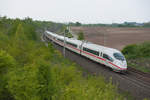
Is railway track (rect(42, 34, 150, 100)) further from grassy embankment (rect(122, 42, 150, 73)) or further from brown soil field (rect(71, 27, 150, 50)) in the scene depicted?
brown soil field (rect(71, 27, 150, 50))

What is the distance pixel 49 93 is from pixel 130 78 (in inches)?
514

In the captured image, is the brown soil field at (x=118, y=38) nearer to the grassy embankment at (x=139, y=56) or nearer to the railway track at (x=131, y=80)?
the grassy embankment at (x=139, y=56)

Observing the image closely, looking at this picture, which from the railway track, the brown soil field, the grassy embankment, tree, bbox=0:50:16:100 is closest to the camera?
tree, bbox=0:50:16:100

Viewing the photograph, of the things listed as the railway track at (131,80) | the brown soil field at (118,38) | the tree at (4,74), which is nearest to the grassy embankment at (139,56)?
the railway track at (131,80)

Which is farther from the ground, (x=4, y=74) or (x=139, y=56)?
(x=4, y=74)

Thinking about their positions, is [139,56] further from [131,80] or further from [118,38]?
[118,38]

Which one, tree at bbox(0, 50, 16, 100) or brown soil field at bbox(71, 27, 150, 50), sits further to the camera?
brown soil field at bbox(71, 27, 150, 50)

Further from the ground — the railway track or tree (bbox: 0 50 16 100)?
tree (bbox: 0 50 16 100)

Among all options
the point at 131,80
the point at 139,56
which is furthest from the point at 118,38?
the point at 131,80

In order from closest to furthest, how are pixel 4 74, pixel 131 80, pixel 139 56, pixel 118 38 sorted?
pixel 4 74
pixel 131 80
pixel 139 56
pixel 118 38

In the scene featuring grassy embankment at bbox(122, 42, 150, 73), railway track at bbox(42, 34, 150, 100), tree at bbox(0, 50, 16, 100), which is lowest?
railway track at bbox(42, 34, 150, 100)

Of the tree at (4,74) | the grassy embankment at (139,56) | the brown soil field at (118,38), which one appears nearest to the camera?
the tree at (4,74)

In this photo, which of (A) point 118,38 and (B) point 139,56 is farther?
(A) point 118,38

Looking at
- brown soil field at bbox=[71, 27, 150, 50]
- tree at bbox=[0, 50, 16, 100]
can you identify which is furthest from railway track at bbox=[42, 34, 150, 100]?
brown soil field at bbox=[71, 27, 150, 50]
